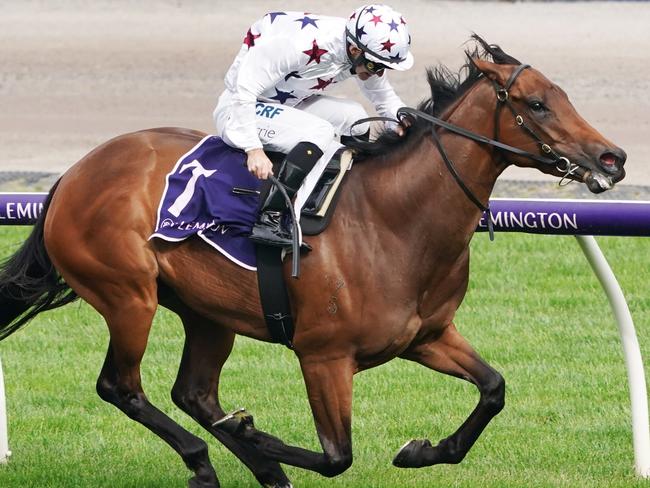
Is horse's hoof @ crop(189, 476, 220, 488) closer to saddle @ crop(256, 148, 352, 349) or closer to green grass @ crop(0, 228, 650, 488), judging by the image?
green grass @ crop(0, 228, 650, 488)

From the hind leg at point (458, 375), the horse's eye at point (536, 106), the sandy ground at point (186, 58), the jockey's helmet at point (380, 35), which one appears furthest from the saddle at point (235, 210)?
the sandy ground at point (186, 58)

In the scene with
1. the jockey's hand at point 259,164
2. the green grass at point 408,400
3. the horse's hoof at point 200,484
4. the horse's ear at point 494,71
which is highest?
the horse's ear at point 494,71

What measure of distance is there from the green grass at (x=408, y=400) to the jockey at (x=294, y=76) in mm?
1310

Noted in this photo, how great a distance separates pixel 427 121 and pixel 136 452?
198cm

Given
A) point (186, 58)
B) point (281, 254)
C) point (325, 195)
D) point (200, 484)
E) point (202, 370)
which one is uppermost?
point (325, 195)

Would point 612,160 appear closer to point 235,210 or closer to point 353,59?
point 353,59

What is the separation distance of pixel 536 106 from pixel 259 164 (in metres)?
0.99

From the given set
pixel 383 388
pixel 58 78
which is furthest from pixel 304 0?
pixel 383 388

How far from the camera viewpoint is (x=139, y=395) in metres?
5.68

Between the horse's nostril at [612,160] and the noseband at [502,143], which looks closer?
the horse's nostril at [612,160]

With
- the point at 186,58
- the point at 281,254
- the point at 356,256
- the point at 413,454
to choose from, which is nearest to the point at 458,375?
the point at 413,454

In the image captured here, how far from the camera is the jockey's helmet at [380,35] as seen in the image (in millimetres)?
5078

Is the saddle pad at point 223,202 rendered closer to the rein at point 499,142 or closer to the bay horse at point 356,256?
the bay horse at point 356,256

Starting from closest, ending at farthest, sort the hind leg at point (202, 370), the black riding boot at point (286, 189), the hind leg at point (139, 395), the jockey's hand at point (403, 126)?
the black riding boot at point (286, 189), the jockey's hand at point (403, 126), the hind leg at point (139, 395), the hind leg at point (202, 370)
